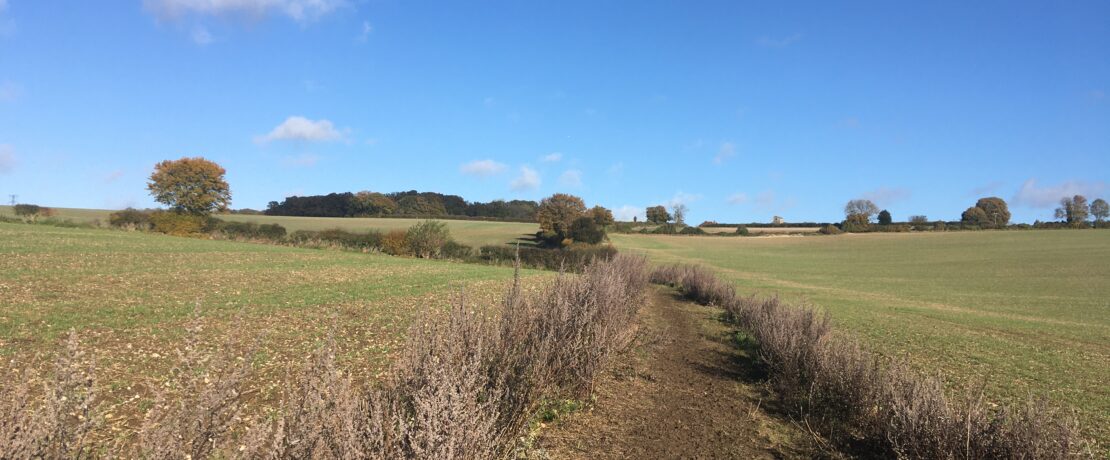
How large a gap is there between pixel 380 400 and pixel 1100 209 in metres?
116

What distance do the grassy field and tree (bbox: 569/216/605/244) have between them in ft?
122

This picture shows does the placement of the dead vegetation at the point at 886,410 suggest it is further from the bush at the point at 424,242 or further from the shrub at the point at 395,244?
the shrub at the point at 395,244

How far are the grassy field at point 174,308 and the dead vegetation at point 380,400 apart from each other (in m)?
0.24

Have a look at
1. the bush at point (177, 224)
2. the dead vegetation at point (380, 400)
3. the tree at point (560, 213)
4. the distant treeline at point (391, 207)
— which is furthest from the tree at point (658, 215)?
the dead vegetation at point (380, 400)

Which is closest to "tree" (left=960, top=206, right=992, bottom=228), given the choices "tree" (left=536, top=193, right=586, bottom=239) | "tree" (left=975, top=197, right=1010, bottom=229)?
"tree" (left=975, top=197, right=1010, bottom=229)

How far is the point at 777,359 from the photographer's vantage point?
9.19 metres

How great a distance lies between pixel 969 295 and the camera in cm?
2831

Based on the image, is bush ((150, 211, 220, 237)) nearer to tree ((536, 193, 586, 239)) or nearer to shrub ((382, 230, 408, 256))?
shrub ((382, 230, 408, 256))

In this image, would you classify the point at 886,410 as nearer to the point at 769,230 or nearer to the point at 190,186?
the point at 190,186

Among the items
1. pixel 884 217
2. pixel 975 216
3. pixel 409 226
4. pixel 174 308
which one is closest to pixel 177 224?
pixel 409 226

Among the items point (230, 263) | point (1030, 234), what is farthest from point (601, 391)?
point (1030, 234)

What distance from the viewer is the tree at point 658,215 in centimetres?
11019

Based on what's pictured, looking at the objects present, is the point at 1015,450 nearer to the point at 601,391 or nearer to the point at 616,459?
the point at 616,459

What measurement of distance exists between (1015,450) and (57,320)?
13.4 meters
